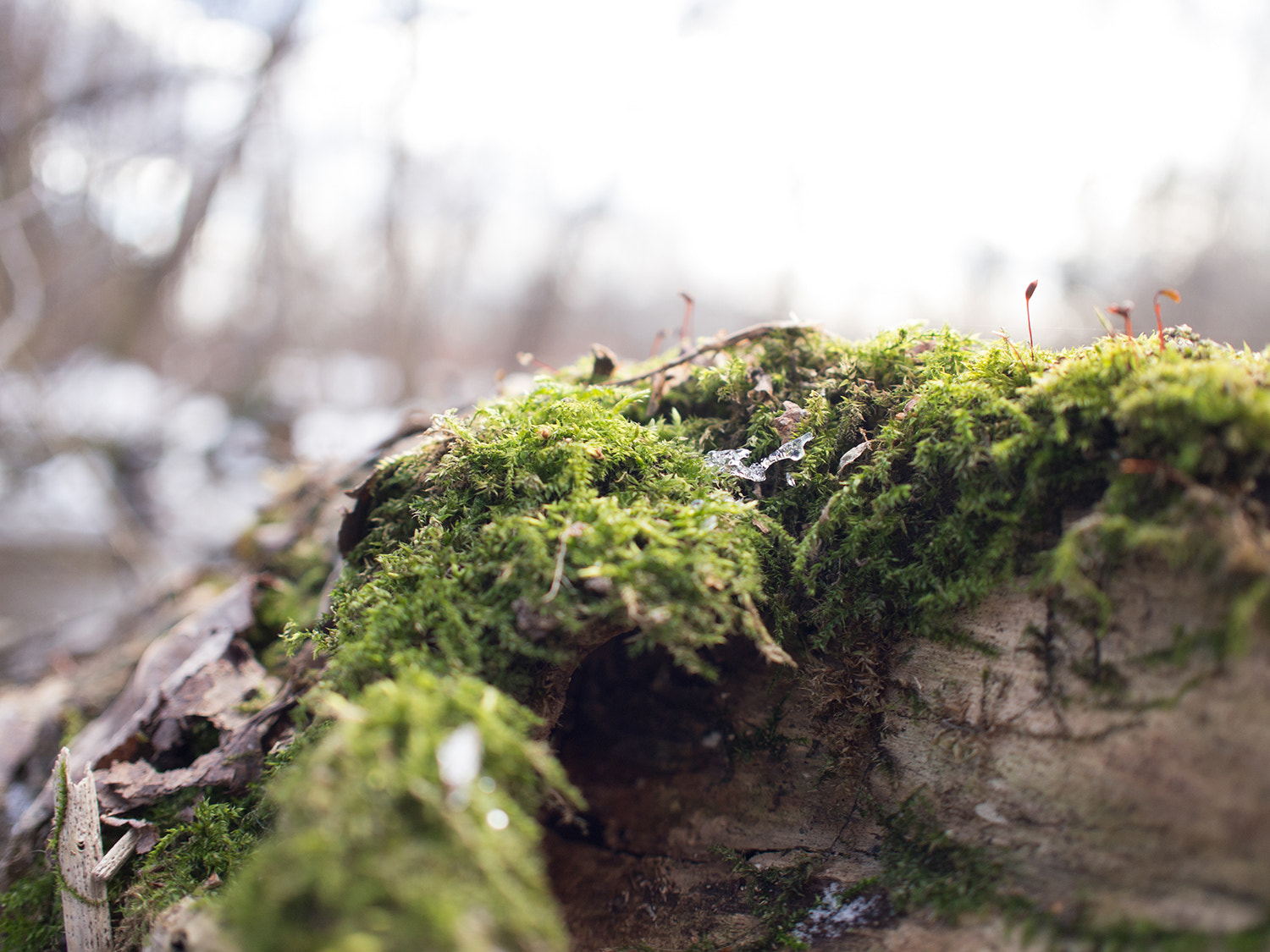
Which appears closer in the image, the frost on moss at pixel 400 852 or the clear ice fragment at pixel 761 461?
the frost on moss at pixel 400 852

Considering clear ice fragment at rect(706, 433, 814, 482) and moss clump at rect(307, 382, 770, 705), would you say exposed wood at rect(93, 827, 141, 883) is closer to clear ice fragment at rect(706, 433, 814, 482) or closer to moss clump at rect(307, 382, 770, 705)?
moss clump at rect(307, 382, 770, 705)

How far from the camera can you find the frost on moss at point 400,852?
101 centimetres

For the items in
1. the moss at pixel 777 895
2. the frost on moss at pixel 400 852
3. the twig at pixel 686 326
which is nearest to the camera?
the frost on moss at pixel 400 852

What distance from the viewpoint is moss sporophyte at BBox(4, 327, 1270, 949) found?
1.09m

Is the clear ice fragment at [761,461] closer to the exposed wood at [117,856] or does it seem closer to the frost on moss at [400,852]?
the frost on moss at [400,852]

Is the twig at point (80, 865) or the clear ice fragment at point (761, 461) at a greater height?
the clear ice fragment at point (761, 461)

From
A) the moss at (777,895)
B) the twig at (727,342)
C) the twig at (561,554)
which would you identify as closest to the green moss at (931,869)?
the moss at (777,895)

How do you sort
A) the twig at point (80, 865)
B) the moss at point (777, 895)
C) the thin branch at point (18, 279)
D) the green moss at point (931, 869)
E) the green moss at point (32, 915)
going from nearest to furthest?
the green moss at point (931, 869)
the moss at point (777, 895)
the twig at point (80, 865)
the green moss at point (32, 915)
the thin branch at point (18, 279)

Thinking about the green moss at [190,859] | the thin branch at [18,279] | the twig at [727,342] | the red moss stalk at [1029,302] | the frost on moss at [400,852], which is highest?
the thin branch at [18,279]

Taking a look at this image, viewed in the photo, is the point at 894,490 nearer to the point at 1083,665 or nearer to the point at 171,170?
the point at 1083,665

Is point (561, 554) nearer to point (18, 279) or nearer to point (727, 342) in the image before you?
point (727, 342)

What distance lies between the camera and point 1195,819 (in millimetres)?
1301

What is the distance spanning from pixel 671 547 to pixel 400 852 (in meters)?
0.93

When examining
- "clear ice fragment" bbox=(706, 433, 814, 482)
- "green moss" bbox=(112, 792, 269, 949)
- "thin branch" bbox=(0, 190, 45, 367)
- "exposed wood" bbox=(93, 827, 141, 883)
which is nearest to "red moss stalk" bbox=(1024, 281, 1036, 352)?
"clear ice fragment" bbox=(706, 433, 814, 482)
